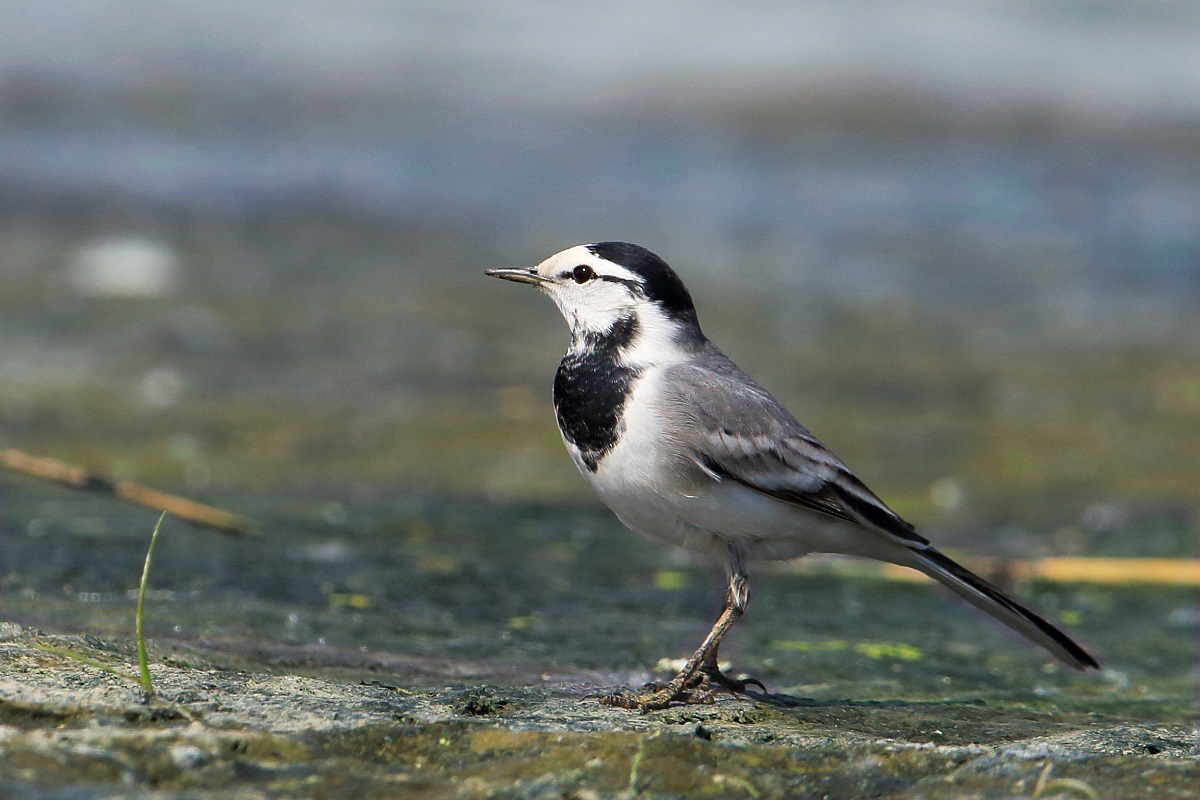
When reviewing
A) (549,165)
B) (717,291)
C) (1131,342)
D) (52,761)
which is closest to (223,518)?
(52,761)

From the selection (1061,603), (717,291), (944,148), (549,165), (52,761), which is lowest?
(52,761)

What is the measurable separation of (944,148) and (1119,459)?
35.7 feet

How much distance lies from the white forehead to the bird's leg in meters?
0.98

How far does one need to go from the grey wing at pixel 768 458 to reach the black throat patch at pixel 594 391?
0.58ft

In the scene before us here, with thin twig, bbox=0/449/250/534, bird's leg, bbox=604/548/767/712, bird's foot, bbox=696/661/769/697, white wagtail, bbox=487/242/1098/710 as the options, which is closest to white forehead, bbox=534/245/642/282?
white wagtail, bbox=487/242/1098/710

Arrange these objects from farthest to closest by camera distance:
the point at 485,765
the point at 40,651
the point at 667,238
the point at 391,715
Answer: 1. the point at 667,238
2. the point at 40,651
3. the point at 391,715
4. the point at 485,765

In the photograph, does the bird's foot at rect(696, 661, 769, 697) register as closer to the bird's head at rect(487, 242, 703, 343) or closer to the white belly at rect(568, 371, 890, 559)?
the white belly at rect(568, 371, 890, 559)

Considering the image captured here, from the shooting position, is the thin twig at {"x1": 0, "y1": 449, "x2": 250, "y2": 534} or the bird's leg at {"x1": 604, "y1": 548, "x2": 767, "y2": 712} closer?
the bird's leg at {"x1": 604, "y1": 548, "x2": 767, "y2": 712}

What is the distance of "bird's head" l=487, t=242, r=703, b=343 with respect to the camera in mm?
4652

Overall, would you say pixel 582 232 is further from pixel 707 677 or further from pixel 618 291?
pixel 707 677

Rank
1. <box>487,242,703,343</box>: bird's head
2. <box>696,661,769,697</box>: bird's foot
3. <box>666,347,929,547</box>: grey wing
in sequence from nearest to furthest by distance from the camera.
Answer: <box>696,661,769,697</box>: bird's foot → <box>666,347,929,547</box>: grey wing → <box>487,242,703,343</box>: bird's head

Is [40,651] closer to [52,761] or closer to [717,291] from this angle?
[52,761]

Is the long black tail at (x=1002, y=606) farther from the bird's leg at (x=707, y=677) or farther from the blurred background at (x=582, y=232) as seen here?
the blurred background at (x=582, y=232)

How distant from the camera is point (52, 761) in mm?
2729
